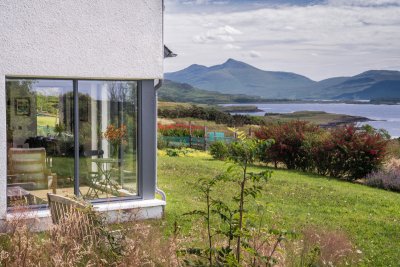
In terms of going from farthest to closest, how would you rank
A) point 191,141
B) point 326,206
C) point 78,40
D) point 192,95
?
1. point 192,95
2. point 191,141
3. point 326,206
4. point 78,40

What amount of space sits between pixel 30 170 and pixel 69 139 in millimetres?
982

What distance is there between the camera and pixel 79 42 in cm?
1112

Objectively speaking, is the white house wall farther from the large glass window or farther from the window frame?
the large glass window

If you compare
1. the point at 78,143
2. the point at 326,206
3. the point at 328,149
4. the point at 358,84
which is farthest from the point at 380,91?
the point at 78,143

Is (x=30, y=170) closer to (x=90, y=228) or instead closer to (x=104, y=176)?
(x=104, y=176)

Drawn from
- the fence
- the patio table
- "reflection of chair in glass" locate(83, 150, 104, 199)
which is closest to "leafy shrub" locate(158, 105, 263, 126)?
the fence

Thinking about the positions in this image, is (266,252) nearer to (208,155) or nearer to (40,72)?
(40,72)

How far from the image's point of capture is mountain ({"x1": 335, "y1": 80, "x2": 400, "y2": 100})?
159 metres

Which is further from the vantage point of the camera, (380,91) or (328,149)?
(380,91)

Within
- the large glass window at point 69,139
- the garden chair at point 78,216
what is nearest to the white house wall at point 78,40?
the large glass window at point 69,139

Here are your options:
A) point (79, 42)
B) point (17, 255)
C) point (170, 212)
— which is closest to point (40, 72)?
point (79, 42)

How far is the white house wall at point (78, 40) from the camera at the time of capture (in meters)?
10.5

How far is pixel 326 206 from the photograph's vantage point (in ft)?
49.9

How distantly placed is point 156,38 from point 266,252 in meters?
6.84
